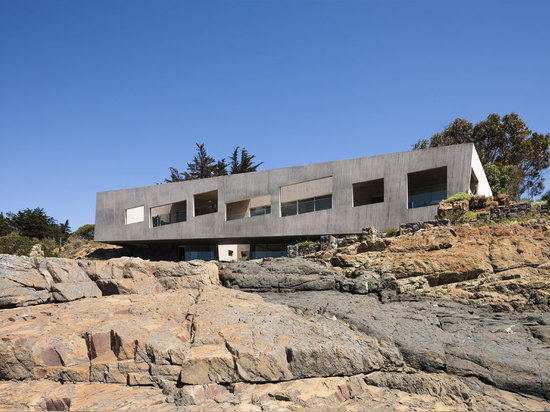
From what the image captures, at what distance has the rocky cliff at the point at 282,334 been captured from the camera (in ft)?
19.1

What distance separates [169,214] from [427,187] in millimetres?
17428

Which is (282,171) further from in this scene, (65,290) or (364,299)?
(65,290)

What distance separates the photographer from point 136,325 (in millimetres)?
6891

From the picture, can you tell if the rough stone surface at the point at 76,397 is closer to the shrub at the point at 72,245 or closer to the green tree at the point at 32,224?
the shrub at the point at 72,245

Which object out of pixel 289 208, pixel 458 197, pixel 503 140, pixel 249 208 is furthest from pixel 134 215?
pixel 503 140

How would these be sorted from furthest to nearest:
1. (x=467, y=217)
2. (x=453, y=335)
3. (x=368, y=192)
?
(x=368, y=192), (x=467, y=217), (x=453, y=335)

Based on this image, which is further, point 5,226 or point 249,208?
point 5,226

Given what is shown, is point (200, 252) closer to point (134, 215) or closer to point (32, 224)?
point (134, 215)

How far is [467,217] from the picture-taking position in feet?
44.3

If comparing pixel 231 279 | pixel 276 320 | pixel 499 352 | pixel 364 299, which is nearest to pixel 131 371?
pixel 276 320

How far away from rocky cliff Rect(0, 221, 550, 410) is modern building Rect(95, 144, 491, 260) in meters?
8.13

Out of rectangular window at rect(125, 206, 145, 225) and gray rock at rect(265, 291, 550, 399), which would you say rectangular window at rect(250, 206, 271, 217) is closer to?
rectangular window at rect(125, 206, 145, 225)

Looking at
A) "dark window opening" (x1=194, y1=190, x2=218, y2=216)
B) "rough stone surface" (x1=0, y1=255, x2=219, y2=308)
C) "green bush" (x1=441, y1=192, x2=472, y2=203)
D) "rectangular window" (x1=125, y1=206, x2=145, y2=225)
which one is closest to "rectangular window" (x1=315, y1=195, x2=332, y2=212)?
"green bush" (x1=441, y1=192, x2=472, y2=203)


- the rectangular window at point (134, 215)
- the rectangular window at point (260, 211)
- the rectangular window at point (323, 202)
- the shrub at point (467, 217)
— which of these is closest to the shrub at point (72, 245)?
the rectangular window at point (134, 215)
